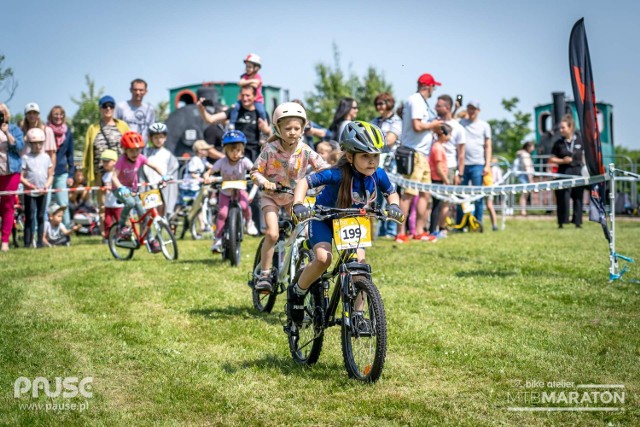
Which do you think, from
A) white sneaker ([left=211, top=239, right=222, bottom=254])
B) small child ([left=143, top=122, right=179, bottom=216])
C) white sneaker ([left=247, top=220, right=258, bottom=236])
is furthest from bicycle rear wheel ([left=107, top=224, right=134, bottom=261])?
white sneaker ([left=247, top=220, right=258, bottom=236])

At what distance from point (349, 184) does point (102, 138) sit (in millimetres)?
10232

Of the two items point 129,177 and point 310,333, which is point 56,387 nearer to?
point 310,333

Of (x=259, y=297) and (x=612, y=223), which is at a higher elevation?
(x=612, y=223)

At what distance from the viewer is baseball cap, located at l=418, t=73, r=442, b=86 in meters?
14.1

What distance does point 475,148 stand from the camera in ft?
53.9

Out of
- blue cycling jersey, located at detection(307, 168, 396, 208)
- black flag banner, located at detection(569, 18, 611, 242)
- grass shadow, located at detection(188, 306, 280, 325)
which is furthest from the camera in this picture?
black flag banner, located at detection(569, 18, 611, 242)

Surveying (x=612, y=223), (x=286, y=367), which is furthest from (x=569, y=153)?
(x=286, y=367)

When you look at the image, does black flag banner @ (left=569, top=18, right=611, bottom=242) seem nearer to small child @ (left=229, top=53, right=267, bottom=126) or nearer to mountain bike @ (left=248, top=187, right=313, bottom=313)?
mountain bike @ (left=248, top=187, right=313, bottom=313)

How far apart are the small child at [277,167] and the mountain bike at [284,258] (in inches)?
3.2

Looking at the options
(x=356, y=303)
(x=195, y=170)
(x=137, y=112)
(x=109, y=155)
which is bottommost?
(x=356, y=303)

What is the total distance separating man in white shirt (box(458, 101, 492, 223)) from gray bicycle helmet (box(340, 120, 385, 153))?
10634mm

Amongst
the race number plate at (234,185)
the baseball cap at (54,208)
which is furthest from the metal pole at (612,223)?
the baseball cap at (54,208)

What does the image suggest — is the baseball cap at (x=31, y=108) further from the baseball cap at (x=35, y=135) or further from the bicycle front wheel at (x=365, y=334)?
the bicycle front wheel at (x=365, y=334)

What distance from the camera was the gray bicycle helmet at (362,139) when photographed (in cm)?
598
